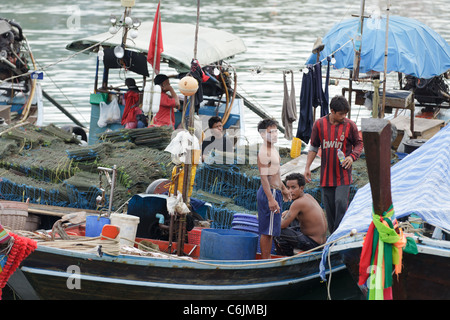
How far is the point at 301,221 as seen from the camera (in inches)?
295

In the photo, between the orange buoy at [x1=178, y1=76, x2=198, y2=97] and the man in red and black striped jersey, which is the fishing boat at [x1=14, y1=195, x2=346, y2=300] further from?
the orange buoy at [x1=178, y1=76, x2=198, y2=97]

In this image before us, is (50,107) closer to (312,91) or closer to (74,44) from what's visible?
(74,44)

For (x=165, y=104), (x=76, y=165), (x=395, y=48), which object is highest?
(x=395, y=48)

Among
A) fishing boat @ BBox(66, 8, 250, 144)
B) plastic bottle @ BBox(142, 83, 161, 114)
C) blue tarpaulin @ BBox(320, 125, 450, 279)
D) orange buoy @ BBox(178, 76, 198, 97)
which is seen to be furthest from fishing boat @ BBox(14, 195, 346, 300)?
fishing boat @ BBox(66, 8, 250, 144)

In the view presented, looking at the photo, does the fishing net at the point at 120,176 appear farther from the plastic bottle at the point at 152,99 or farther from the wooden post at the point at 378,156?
the wooden post at the point at 378,156

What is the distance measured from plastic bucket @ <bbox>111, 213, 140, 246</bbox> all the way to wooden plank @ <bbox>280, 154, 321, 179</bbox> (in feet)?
7.89

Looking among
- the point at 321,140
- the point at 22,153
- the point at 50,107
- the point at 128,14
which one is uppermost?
the point at 128,14

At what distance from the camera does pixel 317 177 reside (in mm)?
9188

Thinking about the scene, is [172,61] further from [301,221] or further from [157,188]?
[301,221]

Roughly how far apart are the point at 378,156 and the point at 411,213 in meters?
1.42

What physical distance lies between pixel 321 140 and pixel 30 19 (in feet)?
79.3

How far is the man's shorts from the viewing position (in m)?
7.16

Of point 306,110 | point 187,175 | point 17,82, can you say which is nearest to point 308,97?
point 306,110
